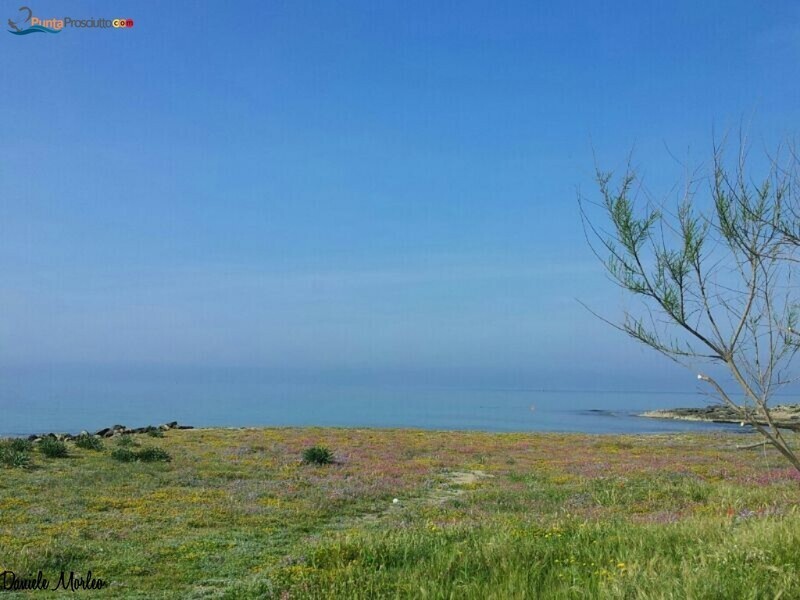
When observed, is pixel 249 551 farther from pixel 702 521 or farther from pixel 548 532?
pixel 702 521

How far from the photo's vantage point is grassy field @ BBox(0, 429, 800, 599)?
674cm

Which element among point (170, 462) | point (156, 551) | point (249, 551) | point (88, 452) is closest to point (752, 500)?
point (249, 551)

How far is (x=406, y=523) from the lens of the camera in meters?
13.6

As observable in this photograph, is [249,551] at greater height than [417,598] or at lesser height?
lesser

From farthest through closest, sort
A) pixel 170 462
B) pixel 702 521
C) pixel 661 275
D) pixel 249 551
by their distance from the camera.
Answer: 1. pixel 170 462
2. pixel 249 551
3. pixel 702 521
4. pixel 661 275

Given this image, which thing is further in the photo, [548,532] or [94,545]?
[94,545]

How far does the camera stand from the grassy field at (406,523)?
22.1ft

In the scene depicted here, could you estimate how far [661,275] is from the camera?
7520mm

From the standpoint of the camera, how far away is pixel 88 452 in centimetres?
2595

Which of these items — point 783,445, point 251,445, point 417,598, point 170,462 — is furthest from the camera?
point 251,445

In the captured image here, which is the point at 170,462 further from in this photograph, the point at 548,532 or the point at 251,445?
the point at 548,532

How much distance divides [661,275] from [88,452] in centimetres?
2506

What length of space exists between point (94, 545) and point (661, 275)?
34.3 ft

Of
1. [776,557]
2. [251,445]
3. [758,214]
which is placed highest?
[758,214]
